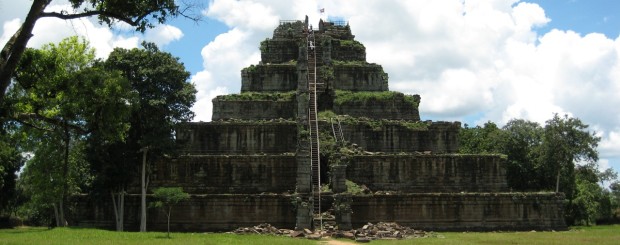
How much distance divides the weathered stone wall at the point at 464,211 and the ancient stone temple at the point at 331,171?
5 cm

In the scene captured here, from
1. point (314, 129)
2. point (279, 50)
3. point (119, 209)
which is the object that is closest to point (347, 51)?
point (279, 50)

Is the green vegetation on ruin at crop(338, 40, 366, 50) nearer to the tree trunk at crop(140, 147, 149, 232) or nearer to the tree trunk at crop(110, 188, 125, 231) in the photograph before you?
the tree trunk at crop(140, 147, 149, 232)

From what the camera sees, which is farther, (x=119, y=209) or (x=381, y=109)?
(x=381, y=109)

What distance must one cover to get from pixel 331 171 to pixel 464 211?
7299 millimetres

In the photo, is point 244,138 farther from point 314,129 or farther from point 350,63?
point 350,63

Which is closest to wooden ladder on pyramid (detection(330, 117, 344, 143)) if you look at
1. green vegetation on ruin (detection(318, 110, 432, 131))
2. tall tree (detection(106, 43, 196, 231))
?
green vegetation on ruin (detection(318, 110, 432, 131))

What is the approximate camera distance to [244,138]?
34.5 meters

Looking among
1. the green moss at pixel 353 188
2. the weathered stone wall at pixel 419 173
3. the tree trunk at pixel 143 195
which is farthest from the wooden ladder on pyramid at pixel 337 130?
the tree trunk at pixel 143 195

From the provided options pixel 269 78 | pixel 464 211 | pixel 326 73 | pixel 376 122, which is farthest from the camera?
pixel 269 78

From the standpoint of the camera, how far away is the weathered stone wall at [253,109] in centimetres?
3684

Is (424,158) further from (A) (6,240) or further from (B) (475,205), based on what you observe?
(A) (6,240)

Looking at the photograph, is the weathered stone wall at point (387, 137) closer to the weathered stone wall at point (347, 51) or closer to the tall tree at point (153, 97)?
the weathered stone wall at point (347, 51)

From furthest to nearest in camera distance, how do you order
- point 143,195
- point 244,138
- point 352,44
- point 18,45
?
1. point 352,44
2. point 244,138
3. point 143,195
4. point 18,45

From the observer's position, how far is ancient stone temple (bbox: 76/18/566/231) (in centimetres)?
3084
